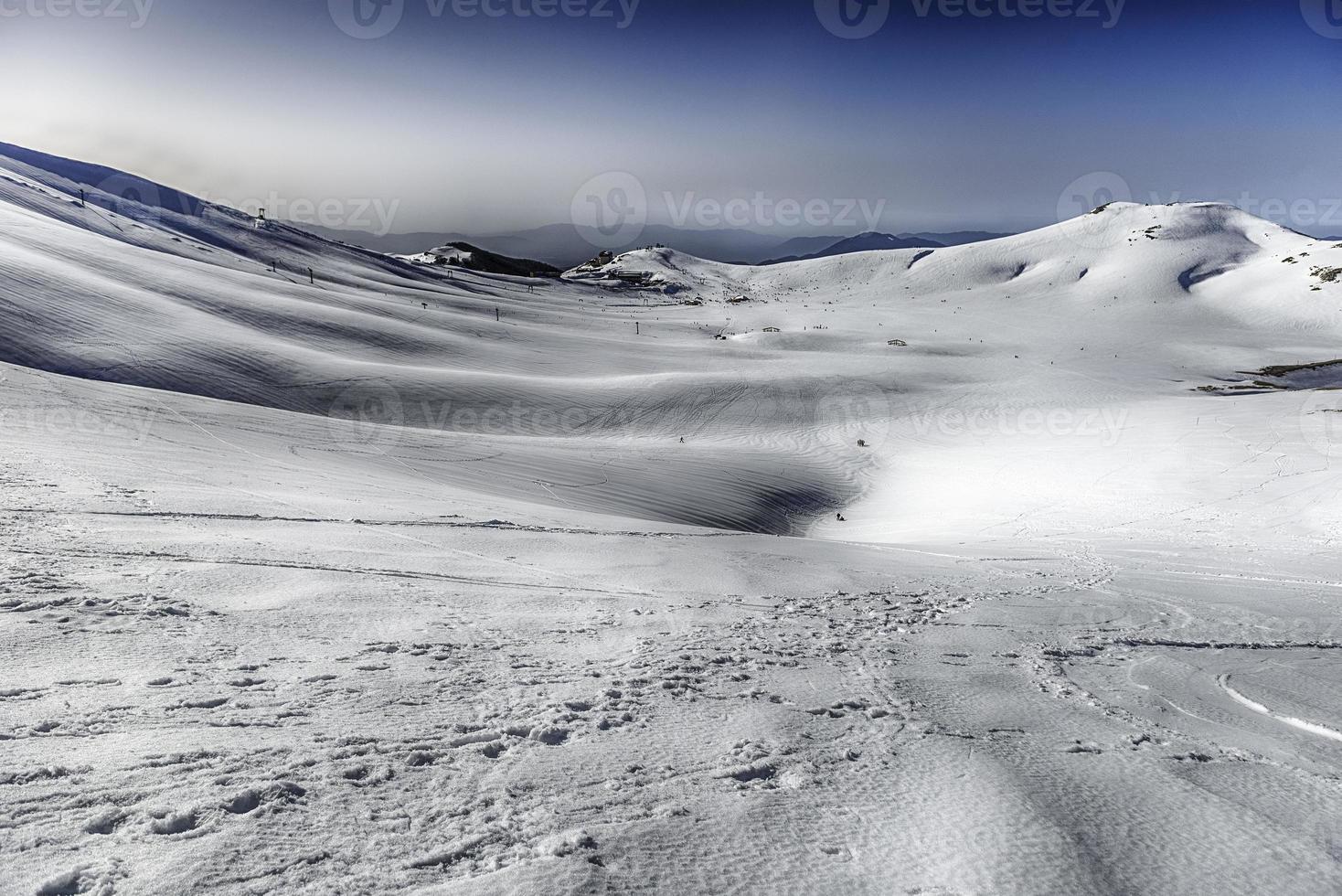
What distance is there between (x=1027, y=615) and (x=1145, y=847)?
3.95 meters

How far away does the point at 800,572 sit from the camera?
7930 mm

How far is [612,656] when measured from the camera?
4680mm

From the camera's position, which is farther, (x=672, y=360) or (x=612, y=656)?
(x=672, y=360)

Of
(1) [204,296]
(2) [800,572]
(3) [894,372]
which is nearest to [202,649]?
(2) [800,572]

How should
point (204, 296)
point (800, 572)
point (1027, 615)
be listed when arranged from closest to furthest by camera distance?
point (1027, 615)
point (800, 572)
point (204, 296)

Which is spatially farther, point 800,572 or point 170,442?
point 170,442

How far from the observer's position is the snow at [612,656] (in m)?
2.66

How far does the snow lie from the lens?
2656 mm

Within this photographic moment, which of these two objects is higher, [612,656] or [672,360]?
[672,360]

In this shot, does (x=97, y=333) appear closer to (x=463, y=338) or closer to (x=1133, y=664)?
(x=463, y=338)

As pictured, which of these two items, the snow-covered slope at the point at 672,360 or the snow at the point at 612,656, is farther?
the snow-covered slope at the point at 672,360

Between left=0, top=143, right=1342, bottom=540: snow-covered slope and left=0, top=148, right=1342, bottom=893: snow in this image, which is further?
left=0, top=143, right=1342, bottom=540: snow-covered slope

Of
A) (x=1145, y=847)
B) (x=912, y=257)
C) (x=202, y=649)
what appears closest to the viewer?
(x=1145, y=847)

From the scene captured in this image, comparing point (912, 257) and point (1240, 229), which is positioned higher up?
point (1240, 229)
